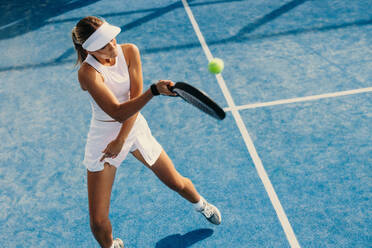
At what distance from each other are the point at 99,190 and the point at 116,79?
0.74 m

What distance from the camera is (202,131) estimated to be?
161 inches

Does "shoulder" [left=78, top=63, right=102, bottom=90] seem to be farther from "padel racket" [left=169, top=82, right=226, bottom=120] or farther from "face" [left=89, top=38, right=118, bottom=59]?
"padel racket" [left=169, top=82, right=226, bottom=120]

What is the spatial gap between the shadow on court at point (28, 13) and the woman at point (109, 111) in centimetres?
446

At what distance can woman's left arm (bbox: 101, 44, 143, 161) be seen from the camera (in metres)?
2.46

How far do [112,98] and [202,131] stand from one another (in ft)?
6.26

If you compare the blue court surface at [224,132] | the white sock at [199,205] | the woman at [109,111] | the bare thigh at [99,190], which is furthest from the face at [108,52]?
the blue court surface at [224,132]

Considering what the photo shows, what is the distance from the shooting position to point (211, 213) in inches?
121

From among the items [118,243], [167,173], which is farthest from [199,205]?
[118,243]

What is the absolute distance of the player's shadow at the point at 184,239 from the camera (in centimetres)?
303

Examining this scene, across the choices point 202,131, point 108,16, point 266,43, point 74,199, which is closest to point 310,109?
point 202,131

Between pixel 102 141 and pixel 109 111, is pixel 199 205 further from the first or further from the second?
pixel 109 111

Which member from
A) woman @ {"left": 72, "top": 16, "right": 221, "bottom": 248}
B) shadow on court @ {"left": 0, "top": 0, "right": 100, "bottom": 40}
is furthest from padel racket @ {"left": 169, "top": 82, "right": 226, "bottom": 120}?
shadow on court @ {"left": 0, "top": 0, "right": 100, "bottom": 40}

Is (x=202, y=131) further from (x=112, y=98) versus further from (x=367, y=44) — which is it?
(x=367, y=44)

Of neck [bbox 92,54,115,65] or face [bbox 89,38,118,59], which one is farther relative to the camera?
neck [bbox 92,54,115,65]
